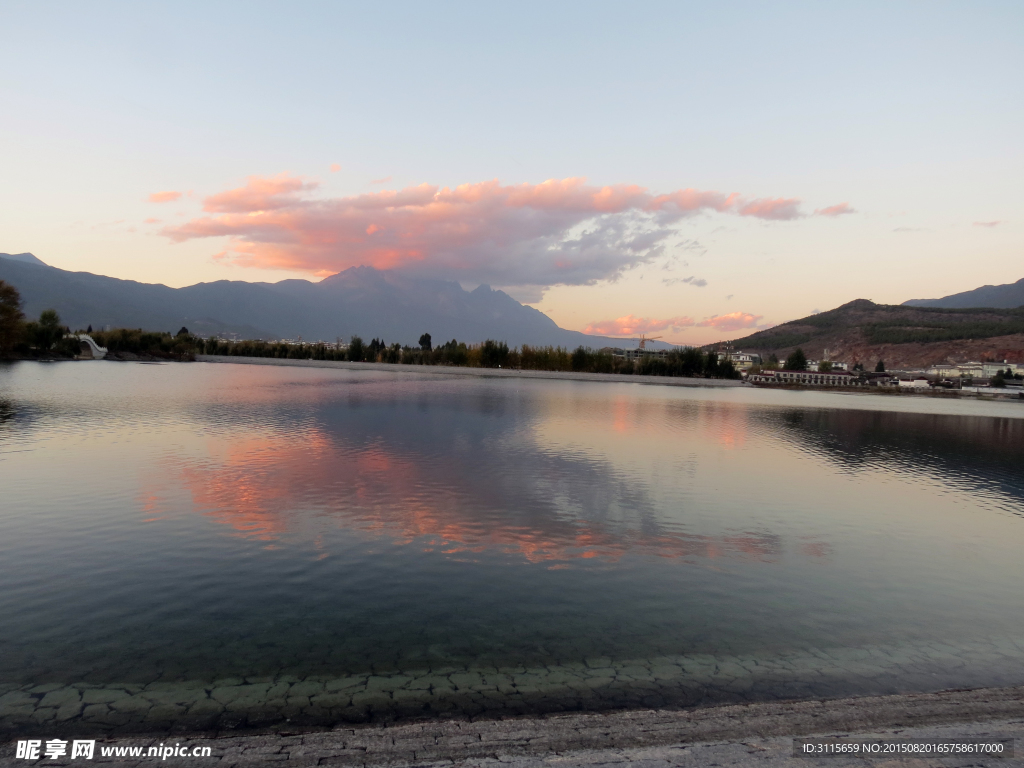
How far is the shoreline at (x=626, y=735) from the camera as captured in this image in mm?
5359

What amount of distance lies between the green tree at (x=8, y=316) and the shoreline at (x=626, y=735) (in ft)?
302

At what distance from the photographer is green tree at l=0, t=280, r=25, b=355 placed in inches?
2963

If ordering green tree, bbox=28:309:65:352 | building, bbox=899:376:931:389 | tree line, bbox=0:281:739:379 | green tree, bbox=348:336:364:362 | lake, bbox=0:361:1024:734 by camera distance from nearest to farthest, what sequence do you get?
lake, bbox=0:361:1024:734 < green tree, bbox=28:309:65:352 < tree line, bbox=0:281:739:379 < green tree, bbox=348:336:364:362 < building, bbox=899:376:931:389

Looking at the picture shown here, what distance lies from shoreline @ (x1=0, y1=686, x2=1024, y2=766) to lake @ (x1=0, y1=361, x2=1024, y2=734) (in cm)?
44

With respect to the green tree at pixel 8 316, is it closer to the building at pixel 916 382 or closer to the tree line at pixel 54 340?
the tree line at pixel 54 340

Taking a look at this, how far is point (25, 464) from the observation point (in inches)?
690

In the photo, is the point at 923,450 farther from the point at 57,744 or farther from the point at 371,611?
the point at 57,744

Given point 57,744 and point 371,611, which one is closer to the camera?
point 57,744

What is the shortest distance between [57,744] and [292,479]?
11.7m

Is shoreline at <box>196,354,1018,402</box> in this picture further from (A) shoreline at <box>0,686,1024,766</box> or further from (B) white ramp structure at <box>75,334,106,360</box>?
(A) shoreline at <box>0,686,1024,766</box>

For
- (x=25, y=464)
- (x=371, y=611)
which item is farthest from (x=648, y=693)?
(x=25, y=464)

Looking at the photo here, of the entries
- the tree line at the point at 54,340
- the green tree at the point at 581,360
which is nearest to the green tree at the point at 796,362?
the green tree at the point at 581,360

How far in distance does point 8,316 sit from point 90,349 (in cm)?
2964

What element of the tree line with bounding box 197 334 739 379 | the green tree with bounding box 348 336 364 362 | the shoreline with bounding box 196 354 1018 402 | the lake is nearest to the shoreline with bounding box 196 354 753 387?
the shoreline with bounding box 196 354 1018 402
